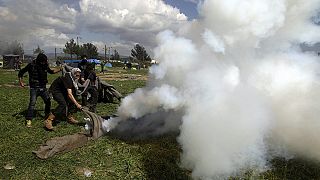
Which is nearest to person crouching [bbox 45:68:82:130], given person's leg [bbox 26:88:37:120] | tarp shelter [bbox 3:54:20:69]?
person's leg [bbox 26:88:37:120]

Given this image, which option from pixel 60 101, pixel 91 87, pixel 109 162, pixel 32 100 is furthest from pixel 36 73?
pixel 109 162

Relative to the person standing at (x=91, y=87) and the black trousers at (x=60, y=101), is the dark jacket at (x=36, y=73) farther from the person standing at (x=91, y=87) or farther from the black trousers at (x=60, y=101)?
the person standing at (x=91, y=87)

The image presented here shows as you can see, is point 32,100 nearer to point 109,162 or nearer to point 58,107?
point 58,107

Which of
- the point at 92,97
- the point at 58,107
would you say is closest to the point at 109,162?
the point at 58,107

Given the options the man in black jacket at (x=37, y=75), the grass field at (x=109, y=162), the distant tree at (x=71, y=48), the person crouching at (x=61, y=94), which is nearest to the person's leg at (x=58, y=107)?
the person crouching at (x=61, y=94)

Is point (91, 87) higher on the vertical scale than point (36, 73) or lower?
lower

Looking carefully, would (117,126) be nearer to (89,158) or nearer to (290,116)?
(89,158)

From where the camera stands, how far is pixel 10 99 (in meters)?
16.4

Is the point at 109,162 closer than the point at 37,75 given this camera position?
Yes

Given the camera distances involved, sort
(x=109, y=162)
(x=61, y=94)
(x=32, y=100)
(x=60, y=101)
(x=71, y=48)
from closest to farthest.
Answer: (x=109, y=162) < (x=60, y=101) < (x=61, y=94) < (x=32, y=100) < (x=71, y=48)

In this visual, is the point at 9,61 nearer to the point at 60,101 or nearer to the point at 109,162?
the point at 60,101

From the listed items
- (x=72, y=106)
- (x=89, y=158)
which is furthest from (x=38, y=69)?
(x=89, y=158)

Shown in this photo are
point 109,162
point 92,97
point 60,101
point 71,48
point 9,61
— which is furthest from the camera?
point 71,48

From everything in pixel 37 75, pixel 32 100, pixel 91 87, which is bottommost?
pixel 32 100
